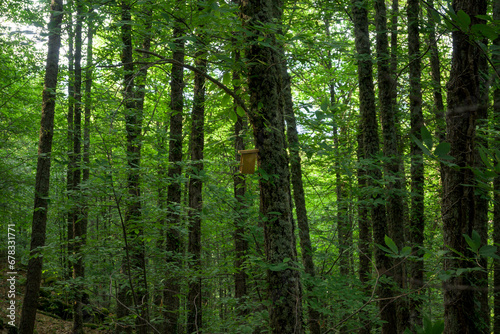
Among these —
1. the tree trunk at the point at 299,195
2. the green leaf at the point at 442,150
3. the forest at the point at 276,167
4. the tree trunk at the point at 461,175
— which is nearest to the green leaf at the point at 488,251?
the forest at the point at 276,167

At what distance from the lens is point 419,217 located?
7.08 m

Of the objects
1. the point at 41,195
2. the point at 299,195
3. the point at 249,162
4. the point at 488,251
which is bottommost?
the point at 488,251

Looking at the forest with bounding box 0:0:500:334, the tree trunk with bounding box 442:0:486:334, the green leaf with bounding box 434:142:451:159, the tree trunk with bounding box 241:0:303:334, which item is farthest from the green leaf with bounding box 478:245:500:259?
the tree trunk with bounding box 241:0:303:334

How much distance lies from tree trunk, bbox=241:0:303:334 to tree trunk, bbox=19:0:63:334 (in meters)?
5.68

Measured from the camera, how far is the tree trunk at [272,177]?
2.59 metres

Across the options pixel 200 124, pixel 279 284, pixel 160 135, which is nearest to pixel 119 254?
pixel 160 135

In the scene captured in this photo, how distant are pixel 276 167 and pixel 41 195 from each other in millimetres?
6160

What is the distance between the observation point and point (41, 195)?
22.1 ft

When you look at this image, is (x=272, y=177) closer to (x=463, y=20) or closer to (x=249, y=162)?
(x=249, y=162)

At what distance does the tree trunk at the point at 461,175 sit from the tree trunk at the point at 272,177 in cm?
115

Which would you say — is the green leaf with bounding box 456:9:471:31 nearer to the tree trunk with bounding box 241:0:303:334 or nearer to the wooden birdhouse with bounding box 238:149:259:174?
the tree trunk with bounding box 241:0:303:334

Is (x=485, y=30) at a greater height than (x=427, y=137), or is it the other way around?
(x=485, y=30)

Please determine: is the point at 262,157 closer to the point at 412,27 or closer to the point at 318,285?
the point at 318,285

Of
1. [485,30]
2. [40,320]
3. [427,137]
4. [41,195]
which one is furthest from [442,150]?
[40,320]
